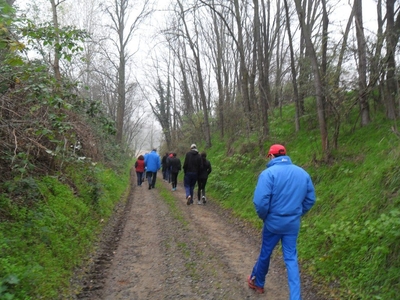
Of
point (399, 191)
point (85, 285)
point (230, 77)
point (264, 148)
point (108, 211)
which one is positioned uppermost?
point (230, 77)

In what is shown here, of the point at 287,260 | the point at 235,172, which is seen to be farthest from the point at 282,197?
the point at 235,172

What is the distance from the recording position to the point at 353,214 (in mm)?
5816

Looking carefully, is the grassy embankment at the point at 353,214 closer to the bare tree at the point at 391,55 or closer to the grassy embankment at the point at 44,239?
the bare tree at the point at 391,55

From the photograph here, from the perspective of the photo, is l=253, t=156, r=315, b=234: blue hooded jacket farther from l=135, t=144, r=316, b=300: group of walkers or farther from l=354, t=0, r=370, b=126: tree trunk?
l=354, t=0, r=370, b=126: tree trunk

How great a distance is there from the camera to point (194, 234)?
7434mm

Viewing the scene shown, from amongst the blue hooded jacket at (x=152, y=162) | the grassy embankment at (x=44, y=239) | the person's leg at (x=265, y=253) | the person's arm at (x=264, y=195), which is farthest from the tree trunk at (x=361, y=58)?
the blue hooded jacket at (x=152, y=162)

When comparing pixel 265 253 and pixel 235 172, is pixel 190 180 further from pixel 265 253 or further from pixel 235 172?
pixel 265 253

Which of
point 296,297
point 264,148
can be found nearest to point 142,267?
point 296,297

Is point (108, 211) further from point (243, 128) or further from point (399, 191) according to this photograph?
point (243, 128)

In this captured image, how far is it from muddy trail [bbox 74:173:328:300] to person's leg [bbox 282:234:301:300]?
0.52m

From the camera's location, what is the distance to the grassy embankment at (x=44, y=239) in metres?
4.01

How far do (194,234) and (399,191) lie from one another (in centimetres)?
398

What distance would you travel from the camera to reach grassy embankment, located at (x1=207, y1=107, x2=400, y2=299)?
14.3ft

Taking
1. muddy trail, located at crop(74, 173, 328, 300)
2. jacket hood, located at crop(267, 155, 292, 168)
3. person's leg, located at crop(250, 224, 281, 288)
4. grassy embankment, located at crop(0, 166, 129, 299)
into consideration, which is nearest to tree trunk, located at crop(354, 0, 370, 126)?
muddy trail, located at crop(74, 173, 328, 300)
